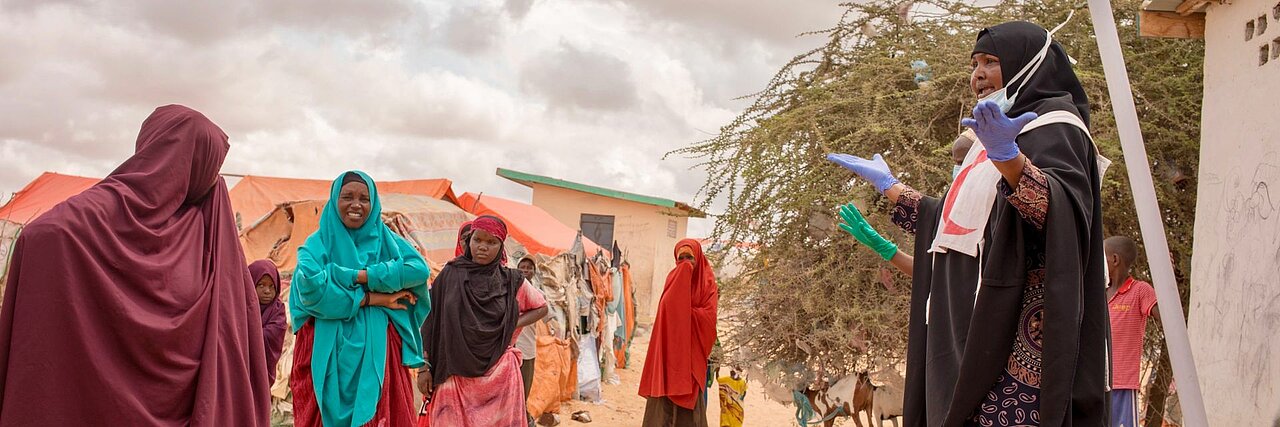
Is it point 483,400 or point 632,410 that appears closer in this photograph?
point 483,400

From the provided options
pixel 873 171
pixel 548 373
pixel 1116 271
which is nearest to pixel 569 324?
pixel 548 373

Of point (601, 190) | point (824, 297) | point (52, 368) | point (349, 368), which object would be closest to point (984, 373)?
point (52, 368)

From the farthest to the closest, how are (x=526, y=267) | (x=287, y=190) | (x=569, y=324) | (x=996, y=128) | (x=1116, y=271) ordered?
(x=287, y=190) → (x=569, y=324) → (x=526, y=267) → (x=1116, y=271) → (x=996, y=128)

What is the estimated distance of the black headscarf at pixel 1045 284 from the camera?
244 cm

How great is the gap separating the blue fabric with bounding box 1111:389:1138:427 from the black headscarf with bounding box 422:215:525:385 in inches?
136

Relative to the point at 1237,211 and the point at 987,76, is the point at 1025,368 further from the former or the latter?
the point at 1237,211

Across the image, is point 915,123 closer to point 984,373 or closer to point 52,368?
point 984,373

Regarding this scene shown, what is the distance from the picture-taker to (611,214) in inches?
969

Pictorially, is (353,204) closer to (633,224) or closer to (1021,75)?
(1021,75)

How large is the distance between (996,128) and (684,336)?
20.7 ft

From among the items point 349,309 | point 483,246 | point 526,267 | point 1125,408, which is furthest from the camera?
point 526,267

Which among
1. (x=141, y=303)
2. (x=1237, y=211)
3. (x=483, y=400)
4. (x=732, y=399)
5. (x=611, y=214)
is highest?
(x=611, y=214)

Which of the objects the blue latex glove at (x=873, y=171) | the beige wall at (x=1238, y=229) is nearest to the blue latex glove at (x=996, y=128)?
the blue latex glove at (x=873, y=171)

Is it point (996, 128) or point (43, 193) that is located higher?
point (43, 193)
